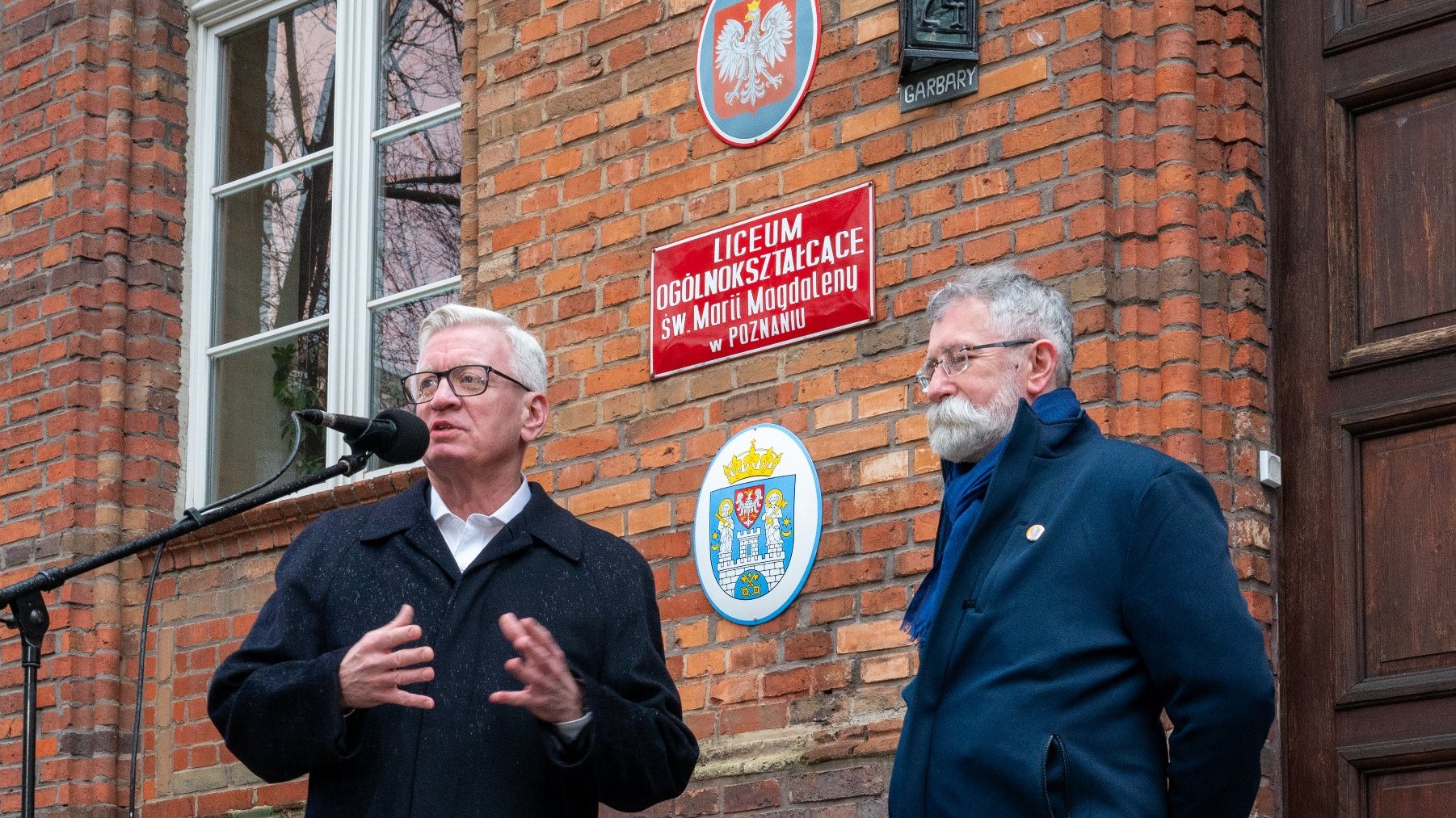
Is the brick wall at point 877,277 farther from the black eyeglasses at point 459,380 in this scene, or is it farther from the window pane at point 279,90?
the window pane at point 279,90

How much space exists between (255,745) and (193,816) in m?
3.33

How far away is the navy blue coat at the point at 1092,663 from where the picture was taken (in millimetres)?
3326

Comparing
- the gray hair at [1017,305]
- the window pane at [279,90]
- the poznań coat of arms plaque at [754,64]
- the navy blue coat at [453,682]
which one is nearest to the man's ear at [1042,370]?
the gray hair at [1017,305]

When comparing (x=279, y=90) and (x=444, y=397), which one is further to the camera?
(x=279, y=90)

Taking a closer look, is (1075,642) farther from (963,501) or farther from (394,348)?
(394,348)

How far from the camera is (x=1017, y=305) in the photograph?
384cm

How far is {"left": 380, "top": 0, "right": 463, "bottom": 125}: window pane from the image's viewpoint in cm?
723

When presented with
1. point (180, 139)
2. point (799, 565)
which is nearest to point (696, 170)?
point (799, 565)

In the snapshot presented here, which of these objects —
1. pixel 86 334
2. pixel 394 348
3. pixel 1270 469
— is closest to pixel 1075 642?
pixel 1270 469

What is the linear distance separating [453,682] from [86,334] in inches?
158

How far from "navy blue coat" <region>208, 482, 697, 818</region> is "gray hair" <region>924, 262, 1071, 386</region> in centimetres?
90

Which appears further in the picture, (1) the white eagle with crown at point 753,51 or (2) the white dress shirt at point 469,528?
(1) the white eagle with crown at point 753,51

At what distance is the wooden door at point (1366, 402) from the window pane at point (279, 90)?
3763mm

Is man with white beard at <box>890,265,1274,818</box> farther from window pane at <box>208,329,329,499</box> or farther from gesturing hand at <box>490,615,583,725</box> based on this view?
window pane at <box>208,329,329,499</box>
